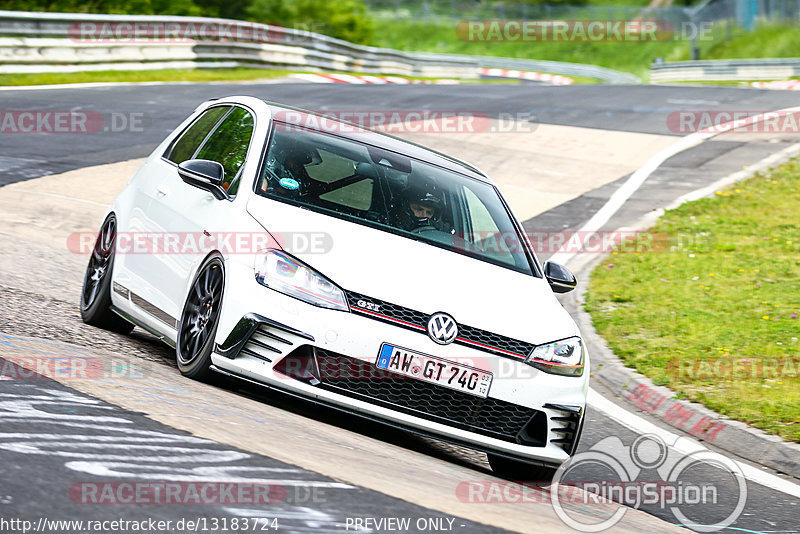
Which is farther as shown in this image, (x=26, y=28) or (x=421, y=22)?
(x=421, y=22)

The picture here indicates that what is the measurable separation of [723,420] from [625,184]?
31.9 ft

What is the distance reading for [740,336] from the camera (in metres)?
9.20

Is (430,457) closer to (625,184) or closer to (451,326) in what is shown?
(451,326)

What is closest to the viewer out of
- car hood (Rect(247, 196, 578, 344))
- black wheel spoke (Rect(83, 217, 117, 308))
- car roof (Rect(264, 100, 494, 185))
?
car hood (Rect(247, 196, 578, 344))

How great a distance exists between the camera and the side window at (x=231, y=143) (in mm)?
6574

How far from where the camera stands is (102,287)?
727 centimetres

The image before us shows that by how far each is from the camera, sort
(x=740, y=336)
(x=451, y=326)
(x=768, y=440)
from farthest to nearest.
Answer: (x=740, y=336) → (x=768, y=440) → (x=451, y=326)

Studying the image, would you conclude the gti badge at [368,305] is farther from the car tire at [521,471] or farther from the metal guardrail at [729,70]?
the metal guardrail at [729,70]

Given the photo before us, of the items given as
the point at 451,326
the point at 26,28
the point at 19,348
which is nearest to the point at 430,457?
the point at 451,326

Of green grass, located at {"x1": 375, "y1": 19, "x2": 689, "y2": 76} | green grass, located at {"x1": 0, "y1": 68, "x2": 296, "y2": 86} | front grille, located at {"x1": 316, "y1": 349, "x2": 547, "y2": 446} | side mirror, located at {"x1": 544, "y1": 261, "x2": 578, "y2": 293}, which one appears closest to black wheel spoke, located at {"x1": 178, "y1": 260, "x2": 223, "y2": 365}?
front grille, located at {"x1": 316, "y1": 349, "x2": 547, "y2": 446}

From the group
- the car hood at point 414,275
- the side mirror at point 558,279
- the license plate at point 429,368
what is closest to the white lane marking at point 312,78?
the side mirror at point 558,279

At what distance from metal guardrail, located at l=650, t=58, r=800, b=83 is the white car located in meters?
32.5

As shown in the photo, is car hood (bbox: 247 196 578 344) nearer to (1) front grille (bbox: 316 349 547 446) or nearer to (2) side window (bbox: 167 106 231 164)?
(1) front grille (bbox: 316 349 547 446)

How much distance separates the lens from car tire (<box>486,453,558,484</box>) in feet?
19.2
